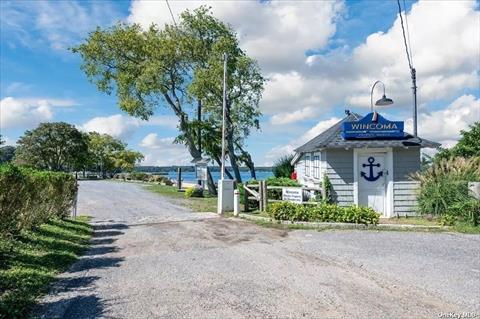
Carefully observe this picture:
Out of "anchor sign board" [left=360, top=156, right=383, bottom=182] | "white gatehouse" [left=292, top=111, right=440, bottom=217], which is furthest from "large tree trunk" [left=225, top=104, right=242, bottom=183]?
"anchor sign board" [left=360, top=156, right=383, bottom=182]

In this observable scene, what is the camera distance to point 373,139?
15688mm

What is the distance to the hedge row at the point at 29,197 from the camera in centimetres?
789

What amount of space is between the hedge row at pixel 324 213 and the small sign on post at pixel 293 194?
36.7 inches

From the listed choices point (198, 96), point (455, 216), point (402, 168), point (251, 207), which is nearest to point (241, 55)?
point (198, 96)

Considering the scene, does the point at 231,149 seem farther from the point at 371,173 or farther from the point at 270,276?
the point at 270,276

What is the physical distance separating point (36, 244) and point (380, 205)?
37.9 feet

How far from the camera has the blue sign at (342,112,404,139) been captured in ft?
51.1

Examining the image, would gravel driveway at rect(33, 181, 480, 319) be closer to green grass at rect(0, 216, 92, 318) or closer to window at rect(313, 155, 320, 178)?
green grass at rect(0, 216, 92, 318)

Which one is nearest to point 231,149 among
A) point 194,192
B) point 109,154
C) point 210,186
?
point 210,186

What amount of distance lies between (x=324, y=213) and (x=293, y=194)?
210 centimetres

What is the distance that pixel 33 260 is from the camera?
7.63 metres

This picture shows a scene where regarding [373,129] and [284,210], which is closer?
[284,210]

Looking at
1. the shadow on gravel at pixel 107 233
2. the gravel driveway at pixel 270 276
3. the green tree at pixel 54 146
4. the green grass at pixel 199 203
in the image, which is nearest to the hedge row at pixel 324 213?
the gravel driveway at pixel 270 276

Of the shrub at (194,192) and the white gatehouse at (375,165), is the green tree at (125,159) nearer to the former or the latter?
the shrub at (194,192)
